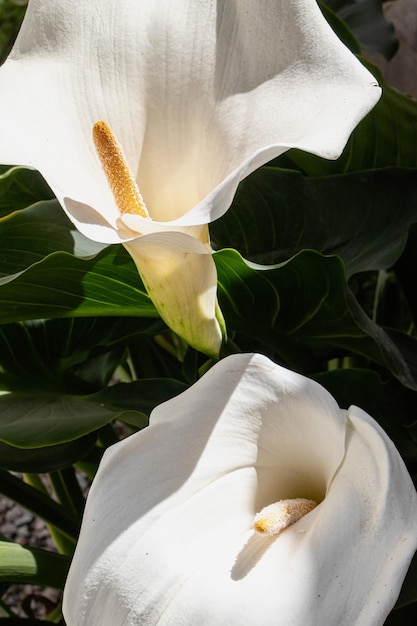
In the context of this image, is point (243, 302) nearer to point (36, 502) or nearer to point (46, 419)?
point (46, 419)

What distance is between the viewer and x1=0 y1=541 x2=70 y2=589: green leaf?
1.94 ft

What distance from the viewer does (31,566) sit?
619 millimetres

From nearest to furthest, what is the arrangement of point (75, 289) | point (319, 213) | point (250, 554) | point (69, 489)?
1. point (250, 554)
2. point (75, 289)
3. point (319, 213)
4. point (69, 489)

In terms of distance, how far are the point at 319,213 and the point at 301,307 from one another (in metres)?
0.11

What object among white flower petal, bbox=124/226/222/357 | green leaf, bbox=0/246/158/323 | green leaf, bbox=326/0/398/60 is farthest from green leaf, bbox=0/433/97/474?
green leaf, bbox=326/0/398/60

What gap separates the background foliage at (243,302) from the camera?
557mm

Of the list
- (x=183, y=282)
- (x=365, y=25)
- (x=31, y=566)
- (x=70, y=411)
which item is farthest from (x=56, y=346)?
(x=365, y=25)

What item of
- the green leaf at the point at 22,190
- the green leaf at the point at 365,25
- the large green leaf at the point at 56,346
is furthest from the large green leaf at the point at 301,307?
the green leaf at the point at 365,25

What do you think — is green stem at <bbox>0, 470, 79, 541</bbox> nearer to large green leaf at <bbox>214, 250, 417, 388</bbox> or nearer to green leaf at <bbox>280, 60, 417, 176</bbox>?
large green leaf at <bbox>214, 250, 417, 388</bbox>

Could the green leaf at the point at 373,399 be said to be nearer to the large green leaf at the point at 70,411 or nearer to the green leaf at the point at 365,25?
the large green leaf at the point at 70,411

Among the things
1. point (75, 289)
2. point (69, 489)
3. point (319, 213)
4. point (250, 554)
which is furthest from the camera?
point (69, 489)

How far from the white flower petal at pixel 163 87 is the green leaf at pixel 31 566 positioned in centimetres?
29

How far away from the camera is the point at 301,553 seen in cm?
39

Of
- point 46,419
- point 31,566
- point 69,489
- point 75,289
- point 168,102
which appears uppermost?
point 168,102
